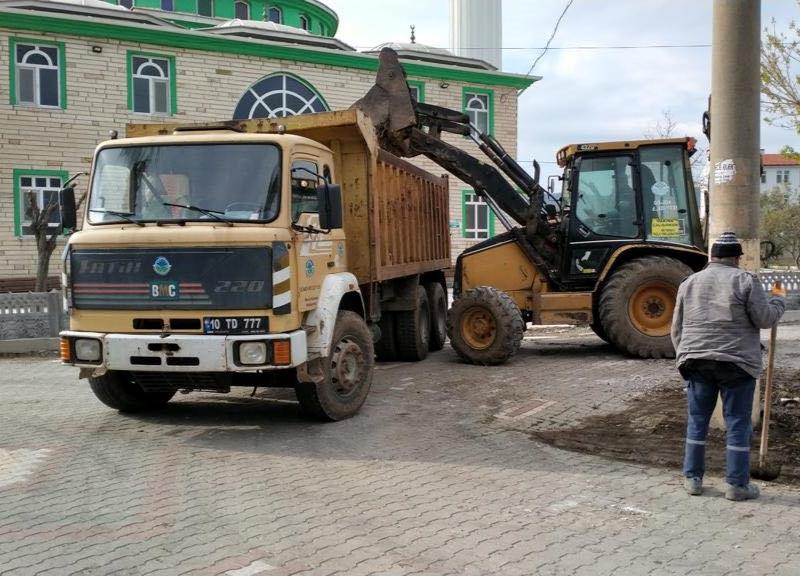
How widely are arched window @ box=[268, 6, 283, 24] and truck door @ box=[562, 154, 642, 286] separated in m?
23.9

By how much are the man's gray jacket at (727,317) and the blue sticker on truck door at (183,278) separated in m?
3.21

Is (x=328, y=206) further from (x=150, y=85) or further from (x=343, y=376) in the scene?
(x=150, y=85)

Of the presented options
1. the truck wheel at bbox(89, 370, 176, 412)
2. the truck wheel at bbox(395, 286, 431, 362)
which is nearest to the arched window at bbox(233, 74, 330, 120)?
the truck wheel at bbox(395, 286, 431, 362)

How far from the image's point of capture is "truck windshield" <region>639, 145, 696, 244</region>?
1104cm

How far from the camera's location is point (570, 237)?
11.4 metres

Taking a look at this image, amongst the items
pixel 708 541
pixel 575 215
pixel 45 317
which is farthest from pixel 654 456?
pixel 45 317

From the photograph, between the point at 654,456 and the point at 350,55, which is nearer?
the point at 654,456

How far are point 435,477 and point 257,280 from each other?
82.9 inches

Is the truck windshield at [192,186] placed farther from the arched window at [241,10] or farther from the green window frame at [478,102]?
the arched window at [241,10]

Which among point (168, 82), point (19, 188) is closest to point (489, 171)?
point (168, 82)

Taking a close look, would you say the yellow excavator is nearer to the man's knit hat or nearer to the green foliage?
the man's knit hat

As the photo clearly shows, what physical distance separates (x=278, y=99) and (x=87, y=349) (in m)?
19.8

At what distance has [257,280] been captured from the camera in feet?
20.3

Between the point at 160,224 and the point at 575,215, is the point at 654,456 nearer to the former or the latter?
the point at 160,224
